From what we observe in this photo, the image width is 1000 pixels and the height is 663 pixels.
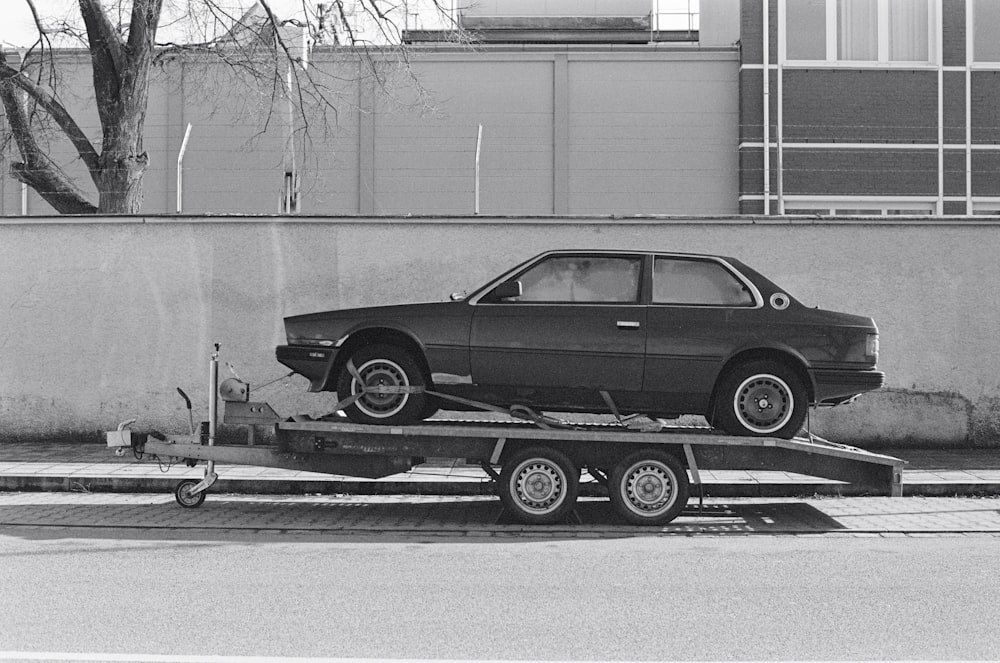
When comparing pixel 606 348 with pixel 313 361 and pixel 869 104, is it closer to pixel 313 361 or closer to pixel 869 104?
pixel 313 361

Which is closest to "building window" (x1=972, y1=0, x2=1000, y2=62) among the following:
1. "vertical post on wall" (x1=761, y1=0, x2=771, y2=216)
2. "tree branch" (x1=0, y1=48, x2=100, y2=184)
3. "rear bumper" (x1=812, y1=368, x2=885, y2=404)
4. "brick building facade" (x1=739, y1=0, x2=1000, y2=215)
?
"brick building facade" (x1=739, y1=0, x2=1000, y2=215)

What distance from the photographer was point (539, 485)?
356 inches

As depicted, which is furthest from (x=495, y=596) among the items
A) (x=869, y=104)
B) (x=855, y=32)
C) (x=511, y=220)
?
(x=855, y=32)

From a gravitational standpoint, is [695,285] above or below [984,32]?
below

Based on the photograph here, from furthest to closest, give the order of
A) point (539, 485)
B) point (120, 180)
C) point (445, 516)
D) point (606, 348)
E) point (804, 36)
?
1. point (804, 36)
2. point (120, 180)
3. point (445, 516)
4. point (606, 348)
5. point (539, 485)

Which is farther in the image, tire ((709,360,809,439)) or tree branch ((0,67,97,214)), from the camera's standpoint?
tree branch ((0,67,97,214))

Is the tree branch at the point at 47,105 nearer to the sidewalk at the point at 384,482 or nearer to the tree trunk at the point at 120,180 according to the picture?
the tree trunk at the point at 120,180

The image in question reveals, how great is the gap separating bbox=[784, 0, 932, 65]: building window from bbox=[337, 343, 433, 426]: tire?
1581cm

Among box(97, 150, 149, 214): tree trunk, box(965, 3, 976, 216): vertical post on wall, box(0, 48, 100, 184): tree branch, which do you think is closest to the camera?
box(97, 150, 149, 214): tree trunk

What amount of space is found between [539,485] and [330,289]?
18.0 feet

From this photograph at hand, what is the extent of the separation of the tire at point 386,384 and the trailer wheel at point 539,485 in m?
0.95

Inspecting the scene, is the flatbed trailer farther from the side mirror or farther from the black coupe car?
the side mirror

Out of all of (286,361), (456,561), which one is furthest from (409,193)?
(456,561)

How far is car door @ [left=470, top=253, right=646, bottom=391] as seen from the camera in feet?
30.0
